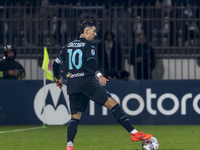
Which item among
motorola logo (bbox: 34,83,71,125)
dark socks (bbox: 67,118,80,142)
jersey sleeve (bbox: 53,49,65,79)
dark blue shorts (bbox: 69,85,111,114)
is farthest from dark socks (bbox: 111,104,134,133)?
motorola logo (bbox: 34,83,71,125)

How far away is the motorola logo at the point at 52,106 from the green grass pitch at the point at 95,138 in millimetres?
370

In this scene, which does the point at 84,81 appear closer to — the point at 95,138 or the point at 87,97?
the point at 87,97

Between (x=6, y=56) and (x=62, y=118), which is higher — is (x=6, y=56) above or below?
above

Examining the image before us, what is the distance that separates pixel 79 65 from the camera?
7602mm

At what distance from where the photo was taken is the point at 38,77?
44.4 feet

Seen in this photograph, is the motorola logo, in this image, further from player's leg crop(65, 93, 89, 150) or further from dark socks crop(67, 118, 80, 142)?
dark socks crop(67, 118, 80, 142)

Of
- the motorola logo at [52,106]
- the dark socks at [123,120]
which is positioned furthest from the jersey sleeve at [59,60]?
the motorola logo at [52,106]

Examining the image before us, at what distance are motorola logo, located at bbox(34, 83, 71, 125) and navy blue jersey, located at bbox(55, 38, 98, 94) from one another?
485cm

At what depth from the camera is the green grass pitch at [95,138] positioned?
8477 millimetres

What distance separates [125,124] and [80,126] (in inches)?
189

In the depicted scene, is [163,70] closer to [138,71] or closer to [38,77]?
[138,71]

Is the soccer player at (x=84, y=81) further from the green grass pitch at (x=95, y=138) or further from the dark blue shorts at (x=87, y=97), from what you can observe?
the green grass pitch at (x=95, y=138)

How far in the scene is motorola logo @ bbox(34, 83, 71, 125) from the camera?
12516mm

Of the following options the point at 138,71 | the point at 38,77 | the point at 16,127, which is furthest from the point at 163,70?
the point at 16,127
